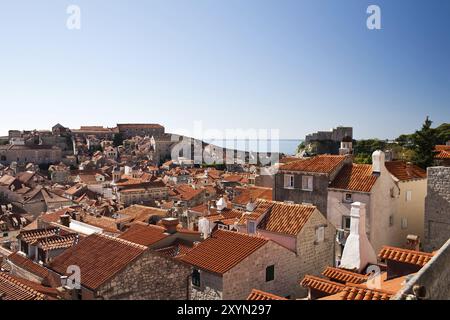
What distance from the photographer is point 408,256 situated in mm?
9703

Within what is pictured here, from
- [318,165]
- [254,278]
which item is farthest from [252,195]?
[254,278]

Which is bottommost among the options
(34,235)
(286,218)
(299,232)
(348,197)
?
(34,235)

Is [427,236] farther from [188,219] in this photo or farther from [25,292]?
[188,219]

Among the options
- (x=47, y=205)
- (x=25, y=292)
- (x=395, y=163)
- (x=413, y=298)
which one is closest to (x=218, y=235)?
(x=25, y=292)

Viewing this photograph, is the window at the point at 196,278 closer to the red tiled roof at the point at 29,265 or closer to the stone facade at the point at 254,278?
the stone facade at the point at 254,278

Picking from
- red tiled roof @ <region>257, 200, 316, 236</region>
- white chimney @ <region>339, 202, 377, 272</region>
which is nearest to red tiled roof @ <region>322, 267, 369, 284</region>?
white chimney @ <region>339, 202, 377, 272</region>

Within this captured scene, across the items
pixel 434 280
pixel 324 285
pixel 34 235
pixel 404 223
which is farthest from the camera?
pixel 404 223

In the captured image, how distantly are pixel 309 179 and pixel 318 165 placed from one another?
1.00 metres

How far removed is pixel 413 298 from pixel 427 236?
A: 12.6 m

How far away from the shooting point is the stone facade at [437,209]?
632 inches

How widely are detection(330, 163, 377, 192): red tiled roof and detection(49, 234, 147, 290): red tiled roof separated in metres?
12.9

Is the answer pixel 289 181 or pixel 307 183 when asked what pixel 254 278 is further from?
pixel 289 181

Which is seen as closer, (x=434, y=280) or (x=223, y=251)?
(x=434, y=280)
